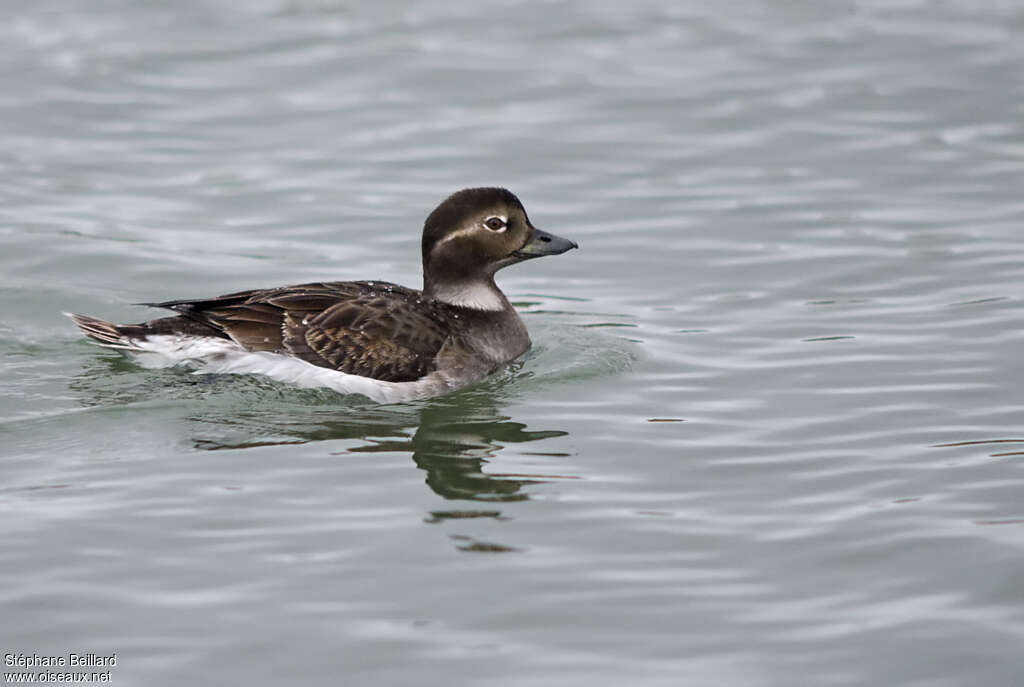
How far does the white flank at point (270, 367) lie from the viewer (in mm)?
10414

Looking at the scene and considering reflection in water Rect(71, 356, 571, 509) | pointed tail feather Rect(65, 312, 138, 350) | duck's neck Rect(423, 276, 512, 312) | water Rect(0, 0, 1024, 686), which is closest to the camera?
water Rect(0, 0, 1024, 686)

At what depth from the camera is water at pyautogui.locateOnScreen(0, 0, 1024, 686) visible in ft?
22.8

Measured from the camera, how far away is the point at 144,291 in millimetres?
12789

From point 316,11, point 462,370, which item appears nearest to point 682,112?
point 316,11

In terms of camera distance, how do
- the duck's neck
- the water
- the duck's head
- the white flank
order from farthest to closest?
the duck's neck < the duck's head < the white flank < the water

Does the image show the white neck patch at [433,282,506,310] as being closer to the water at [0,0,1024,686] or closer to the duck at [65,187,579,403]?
the duck at [65,187,579,403]

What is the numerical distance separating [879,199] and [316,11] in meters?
8.72

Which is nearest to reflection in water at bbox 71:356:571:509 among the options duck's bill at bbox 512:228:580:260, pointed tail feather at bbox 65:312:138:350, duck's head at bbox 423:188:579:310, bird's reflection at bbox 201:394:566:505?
bird's reflection at bbox 201:394:566:505

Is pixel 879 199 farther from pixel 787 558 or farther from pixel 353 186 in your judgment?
pixel 787 558

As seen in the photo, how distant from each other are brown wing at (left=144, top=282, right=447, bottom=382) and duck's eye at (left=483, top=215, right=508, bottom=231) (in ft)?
2.66

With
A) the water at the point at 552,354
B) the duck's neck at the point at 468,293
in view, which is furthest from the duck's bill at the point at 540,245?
the water at the point at 552,354

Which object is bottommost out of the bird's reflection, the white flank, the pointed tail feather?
the bird's reflection

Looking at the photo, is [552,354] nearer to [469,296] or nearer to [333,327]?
[469,296]

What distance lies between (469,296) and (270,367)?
5.14ft
